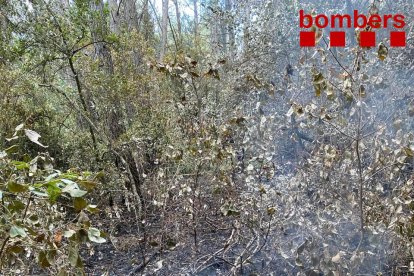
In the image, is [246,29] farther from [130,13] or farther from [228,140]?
[130,13]

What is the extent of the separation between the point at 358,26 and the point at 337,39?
2.95ft

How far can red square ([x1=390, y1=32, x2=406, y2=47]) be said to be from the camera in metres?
2.87

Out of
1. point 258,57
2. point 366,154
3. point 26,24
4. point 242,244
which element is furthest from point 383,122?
point 26,24

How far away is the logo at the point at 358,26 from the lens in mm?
1944

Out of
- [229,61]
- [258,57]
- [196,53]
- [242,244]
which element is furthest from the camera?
[196,53]

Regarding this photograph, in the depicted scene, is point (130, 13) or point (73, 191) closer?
point (73, 191)

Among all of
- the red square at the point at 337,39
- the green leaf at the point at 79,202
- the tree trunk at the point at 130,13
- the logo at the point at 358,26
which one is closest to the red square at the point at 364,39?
the logo at the point at 358,26

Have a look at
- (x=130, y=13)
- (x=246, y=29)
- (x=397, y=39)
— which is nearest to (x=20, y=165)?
(x=397, y=39)

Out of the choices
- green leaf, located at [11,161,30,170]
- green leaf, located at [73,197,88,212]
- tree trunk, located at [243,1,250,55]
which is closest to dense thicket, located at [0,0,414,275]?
tree trunk, located at [243,1,250,55]

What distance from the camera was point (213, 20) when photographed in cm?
583

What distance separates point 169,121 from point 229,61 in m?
1.36

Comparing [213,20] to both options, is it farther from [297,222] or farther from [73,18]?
[297,222]

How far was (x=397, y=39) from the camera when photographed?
9.46ft

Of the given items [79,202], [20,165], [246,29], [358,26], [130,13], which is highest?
[130,13]
